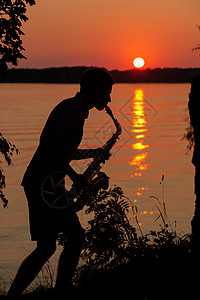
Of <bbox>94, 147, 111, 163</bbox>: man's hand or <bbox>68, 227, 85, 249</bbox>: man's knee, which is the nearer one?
<bbox>68, 227, 85, 249</bbox>: man's knee

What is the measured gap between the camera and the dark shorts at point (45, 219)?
646 centimetres

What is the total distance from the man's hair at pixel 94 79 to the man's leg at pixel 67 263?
4.79ft

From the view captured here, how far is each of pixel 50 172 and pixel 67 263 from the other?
3.19 feet

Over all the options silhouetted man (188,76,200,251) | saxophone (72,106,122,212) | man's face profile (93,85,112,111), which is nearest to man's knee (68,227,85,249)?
saxophone (72,106,122,212)

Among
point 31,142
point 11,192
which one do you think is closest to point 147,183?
point 11,192

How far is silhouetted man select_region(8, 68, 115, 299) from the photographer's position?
6438mm

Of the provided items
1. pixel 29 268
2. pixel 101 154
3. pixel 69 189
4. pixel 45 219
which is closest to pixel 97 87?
pixel 101 154

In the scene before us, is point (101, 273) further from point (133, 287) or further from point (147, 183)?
point (147, 183)

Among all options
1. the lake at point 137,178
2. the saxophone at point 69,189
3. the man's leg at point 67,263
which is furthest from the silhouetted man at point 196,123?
the man's leg at point 67,263

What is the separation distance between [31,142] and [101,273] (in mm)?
43968

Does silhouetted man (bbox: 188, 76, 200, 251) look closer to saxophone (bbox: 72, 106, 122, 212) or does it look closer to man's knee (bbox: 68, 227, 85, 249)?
saxophone (bbox: 72, 106, 122, 212)

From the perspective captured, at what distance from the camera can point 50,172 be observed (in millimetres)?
6453

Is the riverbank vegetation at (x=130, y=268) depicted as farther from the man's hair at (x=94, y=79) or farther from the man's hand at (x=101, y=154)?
the man's hair at (x=94, y=79)

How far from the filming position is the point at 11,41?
347 inches
